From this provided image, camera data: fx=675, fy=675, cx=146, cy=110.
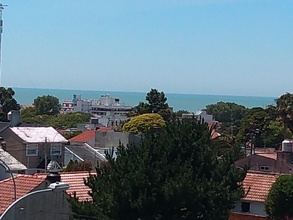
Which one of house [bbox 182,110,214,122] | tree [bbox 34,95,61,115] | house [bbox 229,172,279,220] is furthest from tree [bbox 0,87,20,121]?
house [bbox 229,172,279,220]

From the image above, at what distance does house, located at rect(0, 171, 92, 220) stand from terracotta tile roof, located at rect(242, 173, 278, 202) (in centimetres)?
759

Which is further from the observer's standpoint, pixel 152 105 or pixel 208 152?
pixel 152 105

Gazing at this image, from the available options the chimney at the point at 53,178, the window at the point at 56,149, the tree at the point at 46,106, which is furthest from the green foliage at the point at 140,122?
the tree at the point at 46,106

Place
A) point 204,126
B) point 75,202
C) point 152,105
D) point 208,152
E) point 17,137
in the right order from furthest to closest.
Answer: point 152,105 → point 17,137 → point 204,126 → point 208,152 → point 75,202

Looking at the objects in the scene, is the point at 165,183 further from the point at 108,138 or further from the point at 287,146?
the point at 108,138

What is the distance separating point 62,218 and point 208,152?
6216 mm

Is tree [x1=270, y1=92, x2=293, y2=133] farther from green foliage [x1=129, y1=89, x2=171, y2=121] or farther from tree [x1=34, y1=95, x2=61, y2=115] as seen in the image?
tree [x1=34, y1=95, x2=61, y2=115]

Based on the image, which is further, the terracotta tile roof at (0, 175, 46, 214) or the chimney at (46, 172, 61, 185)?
the terracotta tile roof at (0, 175, 46, 214)

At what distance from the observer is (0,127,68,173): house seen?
4925 centimetres

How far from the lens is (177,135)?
84.6 feet

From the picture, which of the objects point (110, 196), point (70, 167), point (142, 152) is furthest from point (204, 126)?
point (70, 167)

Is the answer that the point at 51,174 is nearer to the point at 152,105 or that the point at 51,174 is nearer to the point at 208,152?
the point at 208,152

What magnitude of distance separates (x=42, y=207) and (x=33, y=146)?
3019 cm

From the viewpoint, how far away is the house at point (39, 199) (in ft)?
61.4
